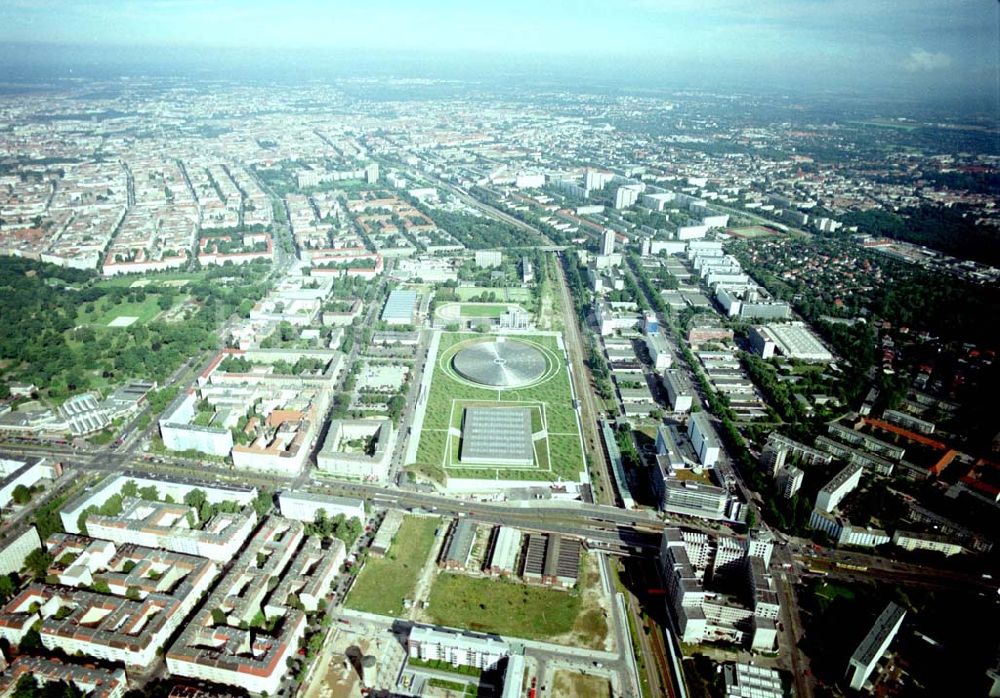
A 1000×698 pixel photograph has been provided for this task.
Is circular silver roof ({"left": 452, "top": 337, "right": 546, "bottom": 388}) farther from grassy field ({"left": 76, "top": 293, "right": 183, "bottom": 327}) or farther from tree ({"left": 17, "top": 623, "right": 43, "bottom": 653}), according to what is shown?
grassy field ({"left": 76, "top": 293, "right": 183, "bottom": 327})

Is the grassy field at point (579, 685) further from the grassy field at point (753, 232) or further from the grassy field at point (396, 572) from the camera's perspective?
the grassy field at point (753, 232)

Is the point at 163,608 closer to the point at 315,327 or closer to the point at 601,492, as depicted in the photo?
the point at 601,492

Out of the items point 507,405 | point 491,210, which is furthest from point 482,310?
point 491,210

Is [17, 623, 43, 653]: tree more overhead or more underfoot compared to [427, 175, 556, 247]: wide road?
more underfoot

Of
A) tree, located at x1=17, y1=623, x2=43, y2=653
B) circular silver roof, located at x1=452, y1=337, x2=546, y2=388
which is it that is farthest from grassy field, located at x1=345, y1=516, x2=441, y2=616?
circular silver roof, located at x1=452, y1=337, x2=546, y2=388

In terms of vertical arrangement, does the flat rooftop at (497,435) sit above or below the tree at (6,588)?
above

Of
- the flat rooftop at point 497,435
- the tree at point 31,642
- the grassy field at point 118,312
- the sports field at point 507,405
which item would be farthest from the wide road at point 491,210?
the tree at point 31,642
